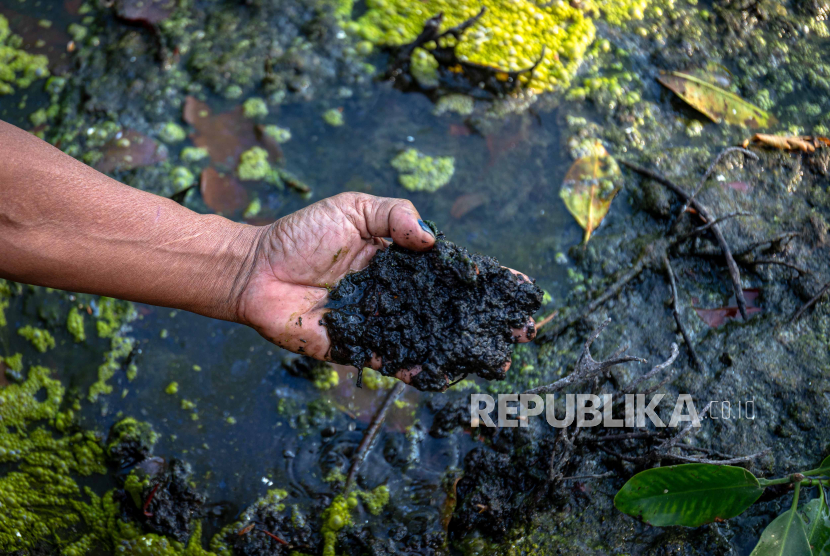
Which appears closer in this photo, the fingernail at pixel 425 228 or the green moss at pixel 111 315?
the fingernail at pixel 425 228

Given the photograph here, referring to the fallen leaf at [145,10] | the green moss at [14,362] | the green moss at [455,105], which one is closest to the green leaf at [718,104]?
the green moss at [455,105]

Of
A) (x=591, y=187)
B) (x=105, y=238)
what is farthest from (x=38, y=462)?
(x=591, y=187)

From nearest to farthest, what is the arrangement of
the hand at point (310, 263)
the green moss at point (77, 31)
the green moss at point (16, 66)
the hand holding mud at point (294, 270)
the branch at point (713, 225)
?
1. the hand holding mud at point (294, 270)
2. the hand at point (310, 263)
3. the branch at point (713, 225)
4. the green moss at point (16, 66)
5. the green moss at point (77, 31)

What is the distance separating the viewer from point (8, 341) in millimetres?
2400

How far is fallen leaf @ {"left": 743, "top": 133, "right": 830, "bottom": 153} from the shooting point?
8.83ft

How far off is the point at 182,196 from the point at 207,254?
79 centimetres

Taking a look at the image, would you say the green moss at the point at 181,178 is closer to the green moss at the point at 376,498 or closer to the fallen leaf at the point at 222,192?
the fallen leaf at the point at 222,192

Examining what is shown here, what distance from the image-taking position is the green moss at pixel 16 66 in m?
2.98

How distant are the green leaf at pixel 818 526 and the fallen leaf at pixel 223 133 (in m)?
2.64

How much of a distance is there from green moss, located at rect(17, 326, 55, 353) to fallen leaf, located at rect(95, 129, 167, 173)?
2.77 feet

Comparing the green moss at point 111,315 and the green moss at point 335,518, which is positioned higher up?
the green moss at point 111,315

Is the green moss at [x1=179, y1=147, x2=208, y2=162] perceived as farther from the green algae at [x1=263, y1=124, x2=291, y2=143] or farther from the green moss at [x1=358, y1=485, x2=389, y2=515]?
the green moss at [x1=358, y1=485, x2=389, y2=515]

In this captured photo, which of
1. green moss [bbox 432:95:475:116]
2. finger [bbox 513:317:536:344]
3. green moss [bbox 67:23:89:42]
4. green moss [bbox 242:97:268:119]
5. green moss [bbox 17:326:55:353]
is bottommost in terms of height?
green moss [bbox 17:326:55:353]

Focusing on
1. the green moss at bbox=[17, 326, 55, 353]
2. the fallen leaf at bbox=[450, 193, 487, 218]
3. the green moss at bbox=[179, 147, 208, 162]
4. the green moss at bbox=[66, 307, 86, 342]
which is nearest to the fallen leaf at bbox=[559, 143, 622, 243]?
the fallen leaf at bbox=[450, 193, 487, 218]
